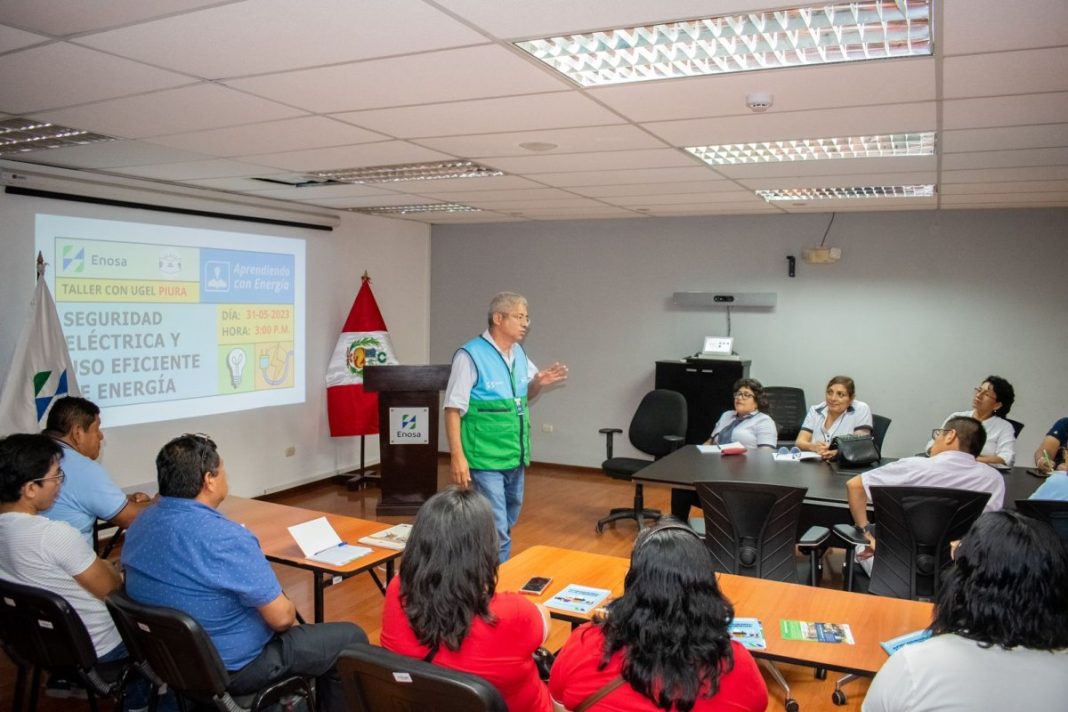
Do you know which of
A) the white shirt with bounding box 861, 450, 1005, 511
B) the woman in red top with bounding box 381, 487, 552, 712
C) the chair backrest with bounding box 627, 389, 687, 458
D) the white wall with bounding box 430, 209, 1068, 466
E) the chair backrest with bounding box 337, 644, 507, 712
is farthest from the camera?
the white wall with bounding box 430, 209, 1068, 466

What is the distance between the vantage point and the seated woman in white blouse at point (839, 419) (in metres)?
5.43

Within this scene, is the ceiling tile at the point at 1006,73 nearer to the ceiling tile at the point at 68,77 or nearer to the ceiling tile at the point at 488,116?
the ceiling tile at the point at 488,116

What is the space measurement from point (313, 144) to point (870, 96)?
2.67 meters

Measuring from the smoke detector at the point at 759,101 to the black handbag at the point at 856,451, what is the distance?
2.49 metres

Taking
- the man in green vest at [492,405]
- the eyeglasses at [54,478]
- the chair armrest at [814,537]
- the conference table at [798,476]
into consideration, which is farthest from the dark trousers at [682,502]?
the eyeglasses at [54,478]

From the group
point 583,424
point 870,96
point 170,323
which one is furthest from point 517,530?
point 870,96

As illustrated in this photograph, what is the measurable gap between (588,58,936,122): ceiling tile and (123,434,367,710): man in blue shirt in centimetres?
201

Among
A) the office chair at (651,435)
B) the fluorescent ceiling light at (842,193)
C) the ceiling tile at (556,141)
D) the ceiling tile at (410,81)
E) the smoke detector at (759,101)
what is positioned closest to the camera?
the ceiling tile at (410,81)

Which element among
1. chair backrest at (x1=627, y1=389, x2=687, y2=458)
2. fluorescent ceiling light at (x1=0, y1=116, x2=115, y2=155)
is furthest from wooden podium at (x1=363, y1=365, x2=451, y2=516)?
fluorescent ceiling light at (x1=0, y1=116, x2=115, y2=155)

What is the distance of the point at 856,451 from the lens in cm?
487

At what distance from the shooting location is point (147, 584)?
2.44 meters

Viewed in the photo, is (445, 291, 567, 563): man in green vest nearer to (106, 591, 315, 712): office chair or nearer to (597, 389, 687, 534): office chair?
(106, 591, 315, 712): office chair

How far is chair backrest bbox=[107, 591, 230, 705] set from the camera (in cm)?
227

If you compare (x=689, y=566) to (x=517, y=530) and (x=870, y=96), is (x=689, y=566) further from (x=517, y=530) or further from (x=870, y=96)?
(x=517, y=530)
